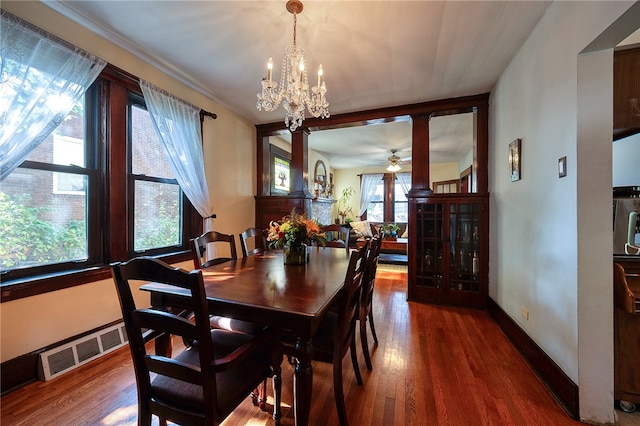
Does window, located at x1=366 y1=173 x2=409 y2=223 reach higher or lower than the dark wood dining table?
higher

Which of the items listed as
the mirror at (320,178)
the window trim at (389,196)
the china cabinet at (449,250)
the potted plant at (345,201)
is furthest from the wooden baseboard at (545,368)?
the potted plant at (345,201)

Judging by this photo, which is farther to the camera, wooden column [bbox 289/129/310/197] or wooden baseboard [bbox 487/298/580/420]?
wooden column [bbox 289/129/310/197]

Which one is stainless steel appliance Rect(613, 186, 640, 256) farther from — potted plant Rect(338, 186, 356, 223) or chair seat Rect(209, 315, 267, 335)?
potted plant Rect(338, 186, 356, 223)

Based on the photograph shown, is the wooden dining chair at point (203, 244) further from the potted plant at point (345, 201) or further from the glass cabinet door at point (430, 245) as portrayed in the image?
the potted plant at point (345, 201)

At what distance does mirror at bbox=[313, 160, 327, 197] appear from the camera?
6127 mm

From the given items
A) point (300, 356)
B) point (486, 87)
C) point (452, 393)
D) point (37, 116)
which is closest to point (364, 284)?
point (300, 356)

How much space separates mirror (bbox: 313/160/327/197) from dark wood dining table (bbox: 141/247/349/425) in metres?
4.35

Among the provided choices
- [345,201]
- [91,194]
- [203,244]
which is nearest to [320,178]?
[345,201]

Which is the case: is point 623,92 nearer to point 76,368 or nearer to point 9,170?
point 9,170

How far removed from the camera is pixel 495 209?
291cm

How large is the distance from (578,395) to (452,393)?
2.18ft

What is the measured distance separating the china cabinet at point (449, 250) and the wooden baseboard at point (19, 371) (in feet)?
11.7

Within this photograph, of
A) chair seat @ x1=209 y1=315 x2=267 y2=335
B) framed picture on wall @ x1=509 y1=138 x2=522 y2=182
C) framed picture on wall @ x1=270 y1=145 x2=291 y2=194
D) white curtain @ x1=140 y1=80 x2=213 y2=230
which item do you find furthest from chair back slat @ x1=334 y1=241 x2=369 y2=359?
framed picture on wall @ x1=270 y1=145 x2=291 y2=194

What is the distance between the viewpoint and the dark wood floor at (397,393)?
1.43 metres
